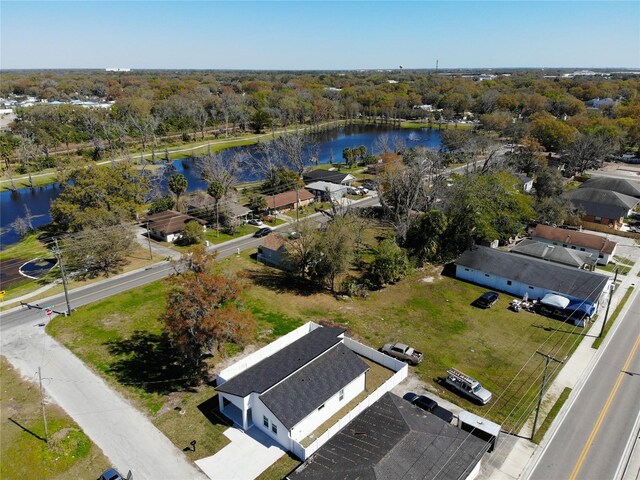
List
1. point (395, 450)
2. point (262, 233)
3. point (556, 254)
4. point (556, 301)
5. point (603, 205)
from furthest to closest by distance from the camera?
1. point (603, 205)
2. point (262, 233)
3. point (556, 254)
4. point (556, 301)
5. point (395, 450)

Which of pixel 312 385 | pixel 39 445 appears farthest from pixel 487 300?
pixel 39 445

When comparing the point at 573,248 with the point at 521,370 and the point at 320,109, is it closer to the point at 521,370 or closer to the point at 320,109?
the point at 521,370

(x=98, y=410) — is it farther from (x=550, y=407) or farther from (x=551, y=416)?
(x=550, y=407)

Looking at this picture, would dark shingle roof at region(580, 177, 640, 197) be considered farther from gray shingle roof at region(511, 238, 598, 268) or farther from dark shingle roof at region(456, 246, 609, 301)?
dark shingle roof at region(456, 246, 609, 301)

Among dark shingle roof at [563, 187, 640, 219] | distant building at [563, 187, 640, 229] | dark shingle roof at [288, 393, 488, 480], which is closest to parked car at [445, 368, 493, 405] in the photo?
dark shingle roof at [288, 393, 488, 480]

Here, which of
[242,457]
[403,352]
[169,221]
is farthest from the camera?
[169,221]

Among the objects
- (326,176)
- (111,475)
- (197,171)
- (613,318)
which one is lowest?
(613,318)

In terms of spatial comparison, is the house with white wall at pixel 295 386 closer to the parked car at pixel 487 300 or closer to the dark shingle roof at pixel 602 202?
the parked car at pixel 487 300

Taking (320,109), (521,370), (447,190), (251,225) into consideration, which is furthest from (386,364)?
(320,109)

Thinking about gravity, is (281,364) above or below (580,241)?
below
